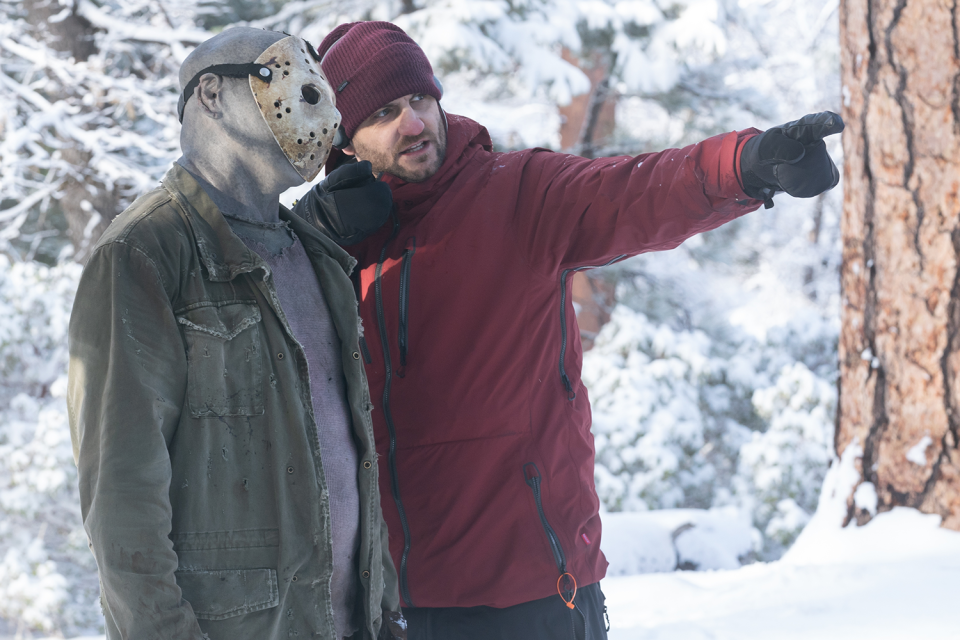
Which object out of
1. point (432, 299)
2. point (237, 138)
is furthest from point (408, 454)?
point (237, 138)

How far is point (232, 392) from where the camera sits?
140cm

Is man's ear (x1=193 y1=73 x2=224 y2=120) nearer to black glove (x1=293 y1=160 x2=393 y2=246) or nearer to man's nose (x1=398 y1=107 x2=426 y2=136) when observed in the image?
black glove (x1=293 y1=160 x2=393 y2=246)

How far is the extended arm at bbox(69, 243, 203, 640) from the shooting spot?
123 centimetres

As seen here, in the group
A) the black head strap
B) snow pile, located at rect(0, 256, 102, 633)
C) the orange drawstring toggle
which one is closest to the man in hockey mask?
the black head strap

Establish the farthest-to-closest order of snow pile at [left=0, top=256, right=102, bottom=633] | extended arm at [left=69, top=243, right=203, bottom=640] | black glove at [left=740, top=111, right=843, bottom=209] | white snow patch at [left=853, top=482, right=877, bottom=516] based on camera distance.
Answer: snow pile at [left=0, top=256, right=102, bottom=633] → white snow patch at [left=853, top=482, right=877, bottom=516] → black glove at [left=740, top=111, right=843, bottom=209] → extended arm at [left=69, top=243, right=203, bottom=640]

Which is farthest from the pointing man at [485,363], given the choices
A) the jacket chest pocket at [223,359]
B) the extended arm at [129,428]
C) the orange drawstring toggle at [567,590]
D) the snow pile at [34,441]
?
the snow pile at [34,441]

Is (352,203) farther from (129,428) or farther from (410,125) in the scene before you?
(129,428)

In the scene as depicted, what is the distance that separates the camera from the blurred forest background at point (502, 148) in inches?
285

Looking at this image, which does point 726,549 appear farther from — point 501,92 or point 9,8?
point 9,8

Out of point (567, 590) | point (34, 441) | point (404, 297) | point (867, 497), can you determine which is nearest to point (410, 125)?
point (404, 297)

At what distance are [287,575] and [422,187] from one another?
43.5 inches

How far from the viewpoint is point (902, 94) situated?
3.33m

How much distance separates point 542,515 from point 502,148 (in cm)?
668

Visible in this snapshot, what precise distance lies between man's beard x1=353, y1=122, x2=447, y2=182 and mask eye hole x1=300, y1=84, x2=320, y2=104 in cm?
59
